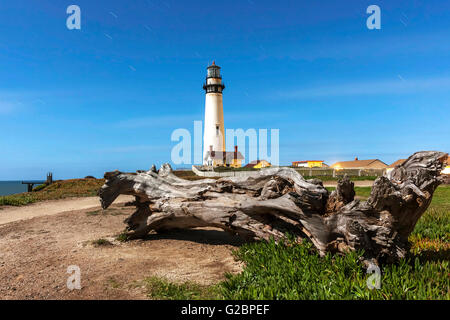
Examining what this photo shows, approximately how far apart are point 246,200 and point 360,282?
10.4ft

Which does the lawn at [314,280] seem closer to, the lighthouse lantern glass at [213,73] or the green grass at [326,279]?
the green grass at [326,279]

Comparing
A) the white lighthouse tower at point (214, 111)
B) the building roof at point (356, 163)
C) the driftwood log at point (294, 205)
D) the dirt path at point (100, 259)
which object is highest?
the white lighthouse tower at point (214, 111)

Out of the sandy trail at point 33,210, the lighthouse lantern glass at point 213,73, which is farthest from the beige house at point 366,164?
the sandy trail at point 33,210

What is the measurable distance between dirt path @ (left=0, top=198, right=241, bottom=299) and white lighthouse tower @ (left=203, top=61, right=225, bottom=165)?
3846 cm

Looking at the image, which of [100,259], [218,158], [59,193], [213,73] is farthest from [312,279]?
[213,73]

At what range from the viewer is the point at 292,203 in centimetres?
584

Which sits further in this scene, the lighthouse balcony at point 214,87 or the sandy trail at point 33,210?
the lighthouse balcony at point 214,87

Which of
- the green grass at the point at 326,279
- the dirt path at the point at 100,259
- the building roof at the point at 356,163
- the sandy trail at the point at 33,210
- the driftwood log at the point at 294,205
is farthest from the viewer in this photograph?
the building roof at the point at 356,163

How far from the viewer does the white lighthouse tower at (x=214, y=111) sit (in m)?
Answer: 47.5

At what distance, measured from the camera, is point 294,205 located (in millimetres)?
5801

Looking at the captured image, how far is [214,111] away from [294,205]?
42.7 metres

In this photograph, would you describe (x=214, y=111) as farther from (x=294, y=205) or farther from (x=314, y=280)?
(x=314, y=280)

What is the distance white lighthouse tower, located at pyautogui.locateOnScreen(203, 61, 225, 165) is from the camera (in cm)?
4753

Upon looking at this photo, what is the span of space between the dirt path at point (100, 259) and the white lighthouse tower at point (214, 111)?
3846 cm
